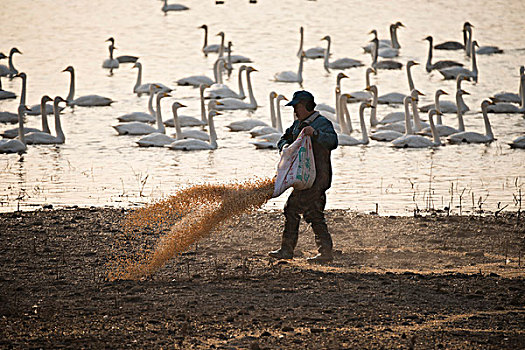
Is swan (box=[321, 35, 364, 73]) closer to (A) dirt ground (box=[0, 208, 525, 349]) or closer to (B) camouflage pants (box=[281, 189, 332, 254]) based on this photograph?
(A) dirt ground (box=[0, 208, 525, 349])

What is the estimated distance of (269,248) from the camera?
975cm

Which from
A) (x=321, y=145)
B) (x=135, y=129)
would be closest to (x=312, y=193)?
(x=321, y=145)

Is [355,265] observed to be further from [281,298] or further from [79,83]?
[79,83]

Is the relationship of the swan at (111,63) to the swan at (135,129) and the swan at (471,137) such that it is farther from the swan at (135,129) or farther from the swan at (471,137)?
the swan at (471,137)

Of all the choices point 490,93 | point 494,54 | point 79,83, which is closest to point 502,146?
point 490,93

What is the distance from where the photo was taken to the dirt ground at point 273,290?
677 centimetres

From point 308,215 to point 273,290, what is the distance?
122 cm

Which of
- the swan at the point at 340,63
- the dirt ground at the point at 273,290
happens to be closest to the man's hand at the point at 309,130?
the dirt ground at the point at 273,290

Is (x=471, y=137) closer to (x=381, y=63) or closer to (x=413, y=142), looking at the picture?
(x=413, y=142)

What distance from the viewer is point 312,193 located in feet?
29.2

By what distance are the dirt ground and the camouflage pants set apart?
204 mm

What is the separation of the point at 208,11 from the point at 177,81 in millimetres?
22431

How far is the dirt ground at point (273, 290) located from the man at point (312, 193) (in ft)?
0.58

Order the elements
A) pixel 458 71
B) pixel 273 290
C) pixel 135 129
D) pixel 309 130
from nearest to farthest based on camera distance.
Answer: pixel 273 290
pixel 309 130
pixel 135 129
pixel 458 71
